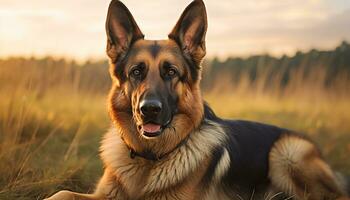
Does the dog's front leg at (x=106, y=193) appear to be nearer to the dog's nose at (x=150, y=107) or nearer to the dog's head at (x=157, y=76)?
the dog's head at (x=157, y=76)

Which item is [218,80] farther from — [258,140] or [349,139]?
[258,140]

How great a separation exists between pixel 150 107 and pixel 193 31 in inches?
35.1

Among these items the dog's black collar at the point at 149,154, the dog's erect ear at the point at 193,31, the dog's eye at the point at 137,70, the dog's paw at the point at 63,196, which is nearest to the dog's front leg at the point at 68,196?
the dog's paw at the point at 63,196

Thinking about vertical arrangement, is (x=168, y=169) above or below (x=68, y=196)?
above

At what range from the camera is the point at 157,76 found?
3.55 metres

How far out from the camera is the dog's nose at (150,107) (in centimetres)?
329

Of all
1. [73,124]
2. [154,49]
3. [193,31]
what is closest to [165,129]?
[154,49]

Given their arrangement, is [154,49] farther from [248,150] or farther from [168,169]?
[248,150]

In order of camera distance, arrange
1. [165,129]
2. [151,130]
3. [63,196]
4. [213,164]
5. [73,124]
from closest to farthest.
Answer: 1. [151,130]
2. [63,196]
3. [165,129]
4. [213,164]
5. [73,124]

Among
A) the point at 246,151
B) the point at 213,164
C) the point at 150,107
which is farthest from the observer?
the point at 246,151

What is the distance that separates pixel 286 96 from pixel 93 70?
198 inches

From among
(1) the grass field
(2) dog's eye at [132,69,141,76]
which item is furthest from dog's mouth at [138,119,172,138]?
(1) the grass field

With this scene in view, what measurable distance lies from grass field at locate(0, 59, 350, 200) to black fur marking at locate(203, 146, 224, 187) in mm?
1530

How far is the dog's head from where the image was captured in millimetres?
3486
